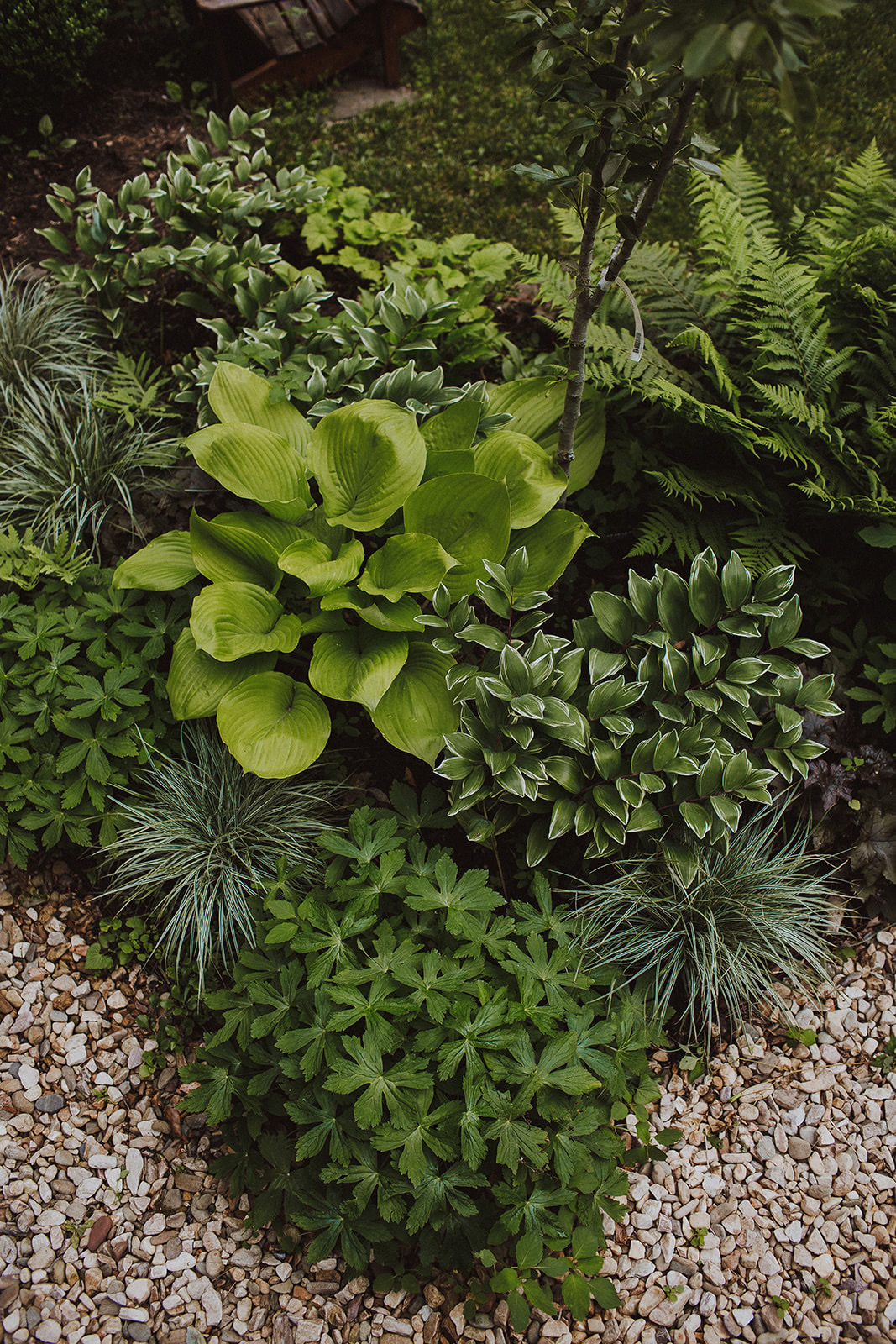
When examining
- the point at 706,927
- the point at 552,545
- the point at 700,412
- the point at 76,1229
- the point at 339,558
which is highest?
the point at 700,412

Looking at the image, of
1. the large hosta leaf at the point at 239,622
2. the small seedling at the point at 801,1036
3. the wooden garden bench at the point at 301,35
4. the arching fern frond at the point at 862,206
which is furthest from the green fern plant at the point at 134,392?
the small seedling at the point at 801,1036

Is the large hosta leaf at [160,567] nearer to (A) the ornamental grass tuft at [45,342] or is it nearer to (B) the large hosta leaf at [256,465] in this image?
(B) the large hosta leaf at [256,465]

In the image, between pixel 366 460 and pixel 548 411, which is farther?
pixel 548 411

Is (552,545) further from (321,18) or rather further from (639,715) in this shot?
(321,18)

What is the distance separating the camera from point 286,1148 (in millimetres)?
2014

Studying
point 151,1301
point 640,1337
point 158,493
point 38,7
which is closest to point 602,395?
point 158,493

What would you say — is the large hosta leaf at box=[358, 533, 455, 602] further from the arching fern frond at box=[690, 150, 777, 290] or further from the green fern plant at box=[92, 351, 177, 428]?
the arching fern frond at box=[690, 150, 777, 290]

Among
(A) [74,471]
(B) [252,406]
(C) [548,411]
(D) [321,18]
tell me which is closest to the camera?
(B) [252,406]

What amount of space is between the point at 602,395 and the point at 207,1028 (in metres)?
2.39

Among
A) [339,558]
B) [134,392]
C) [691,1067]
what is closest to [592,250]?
[339,558]

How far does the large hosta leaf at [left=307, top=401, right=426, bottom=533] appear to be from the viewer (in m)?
2.57

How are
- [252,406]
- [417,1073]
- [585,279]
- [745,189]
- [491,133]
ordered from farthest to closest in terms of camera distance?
[491,133], [745,189], [252,406], [585,279], [417,1073]

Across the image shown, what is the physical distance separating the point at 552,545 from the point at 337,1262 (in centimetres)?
201

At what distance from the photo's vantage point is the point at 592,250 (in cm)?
244
